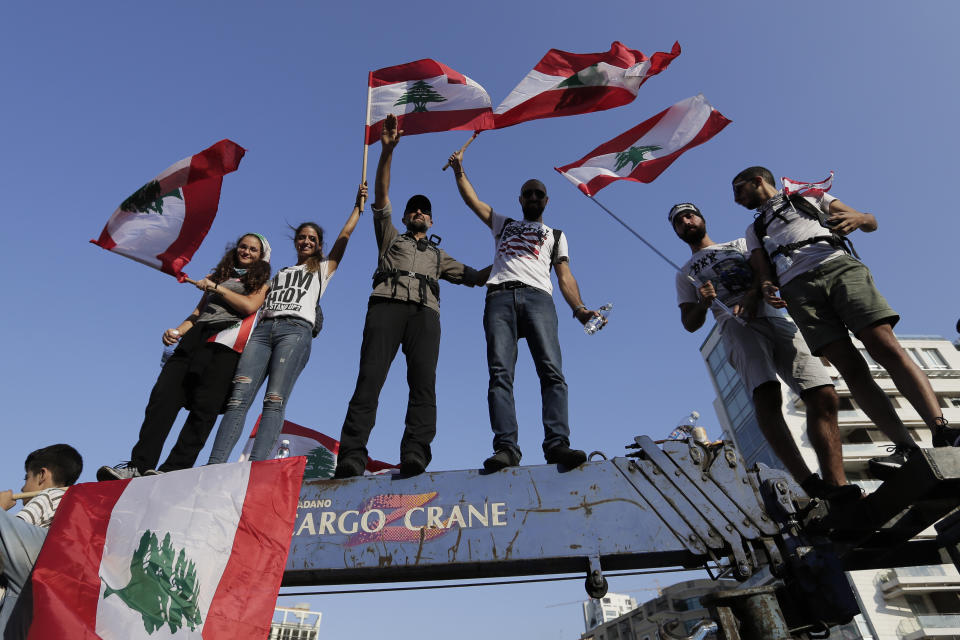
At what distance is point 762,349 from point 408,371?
8.14ft

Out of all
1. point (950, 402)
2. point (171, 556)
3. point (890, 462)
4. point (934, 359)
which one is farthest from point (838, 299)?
point (934, 359)

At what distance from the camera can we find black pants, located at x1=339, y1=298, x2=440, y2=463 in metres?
3.79

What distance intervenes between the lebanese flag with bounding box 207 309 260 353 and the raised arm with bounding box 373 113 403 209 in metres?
1.44

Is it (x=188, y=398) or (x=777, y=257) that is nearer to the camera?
(x=777, y=257)

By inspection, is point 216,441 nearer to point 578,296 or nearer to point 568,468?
point 568,468

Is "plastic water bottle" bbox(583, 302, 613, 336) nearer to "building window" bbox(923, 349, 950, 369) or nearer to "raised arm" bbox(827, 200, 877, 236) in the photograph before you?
"raised arm" bbox(827, 200, 877, 236)

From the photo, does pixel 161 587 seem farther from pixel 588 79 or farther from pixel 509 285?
pixel 588 79

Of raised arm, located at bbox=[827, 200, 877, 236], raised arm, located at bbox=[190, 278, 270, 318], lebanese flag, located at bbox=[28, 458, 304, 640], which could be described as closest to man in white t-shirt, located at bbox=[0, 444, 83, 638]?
lebanese flag, located at bbox=[28, 458, 304, 640]

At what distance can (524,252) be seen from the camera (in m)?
4.88

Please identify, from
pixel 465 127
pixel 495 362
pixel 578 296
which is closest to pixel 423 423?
pixel 495 362

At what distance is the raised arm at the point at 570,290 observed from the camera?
472 cm

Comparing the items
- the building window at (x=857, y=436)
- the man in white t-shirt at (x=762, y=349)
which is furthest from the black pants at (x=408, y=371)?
the building window at (x=857, y=436)

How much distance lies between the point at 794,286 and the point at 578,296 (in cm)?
162

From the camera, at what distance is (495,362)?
4137 millimetres
